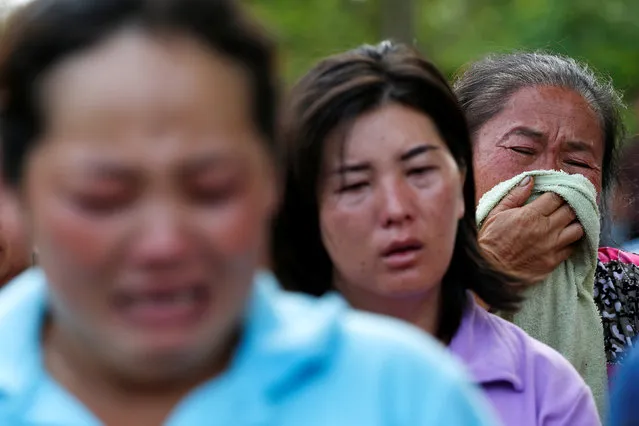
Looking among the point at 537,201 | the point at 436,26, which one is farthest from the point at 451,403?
the point at 436,26

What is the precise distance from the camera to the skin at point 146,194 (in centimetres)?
155

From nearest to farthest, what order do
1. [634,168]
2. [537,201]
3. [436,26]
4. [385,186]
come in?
[385,186] → [537,201] → [634,168] → [436,26]

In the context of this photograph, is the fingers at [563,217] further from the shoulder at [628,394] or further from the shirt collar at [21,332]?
the shirt collar at [21,332]

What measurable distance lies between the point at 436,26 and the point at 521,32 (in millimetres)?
2274

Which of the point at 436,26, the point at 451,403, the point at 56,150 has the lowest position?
the point at 436,26

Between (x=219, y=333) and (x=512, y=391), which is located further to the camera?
(x=512, y=391)

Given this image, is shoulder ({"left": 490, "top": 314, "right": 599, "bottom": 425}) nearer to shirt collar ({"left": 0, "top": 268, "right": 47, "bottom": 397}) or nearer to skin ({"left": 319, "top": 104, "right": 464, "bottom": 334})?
skin ({"left": 319, "top": 104, "right": 464, "bottom": 334})

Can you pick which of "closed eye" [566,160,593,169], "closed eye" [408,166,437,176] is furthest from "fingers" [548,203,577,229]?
"closed eye" [408,166,437,176]

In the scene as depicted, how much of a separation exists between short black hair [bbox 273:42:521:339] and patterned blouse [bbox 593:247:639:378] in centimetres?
61

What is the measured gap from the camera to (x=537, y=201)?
11.8 ft

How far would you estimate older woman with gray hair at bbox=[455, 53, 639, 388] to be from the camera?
3.57m

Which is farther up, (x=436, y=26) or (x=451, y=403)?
(x=451, y=403)

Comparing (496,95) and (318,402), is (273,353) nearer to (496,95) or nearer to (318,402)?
(318,402)

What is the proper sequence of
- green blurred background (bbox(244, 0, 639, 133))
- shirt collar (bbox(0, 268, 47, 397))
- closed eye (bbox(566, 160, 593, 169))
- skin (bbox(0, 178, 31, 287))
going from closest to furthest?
1. shirt collar (bbox(0, 268, 47, 397))
2. skin (bbox(0, 178, 31, 287))
3. closed eye (bbox(566, 160, 593, 169))
4. green blurred background (bbox(244, 0, 639, 133))
